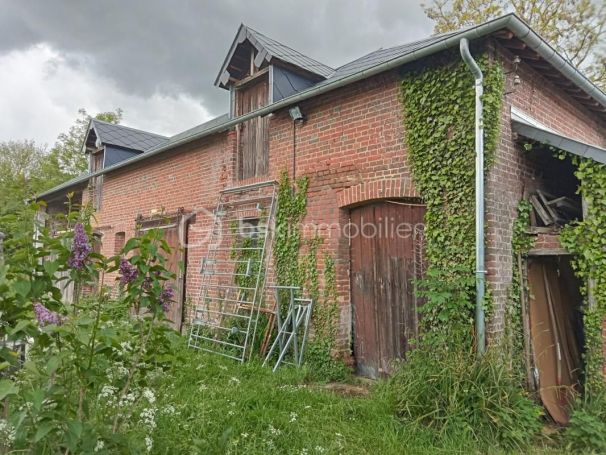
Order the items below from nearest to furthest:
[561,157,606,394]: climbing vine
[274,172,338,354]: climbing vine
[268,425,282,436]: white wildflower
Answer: [268,425,282,436]: white wildflower
[561,157,606,394]: climbing vine
[274,172,338,354]: climbing vine

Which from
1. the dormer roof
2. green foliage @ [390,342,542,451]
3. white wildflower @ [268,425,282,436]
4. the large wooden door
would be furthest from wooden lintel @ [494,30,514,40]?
white wildflower @ [268,425,282,436]

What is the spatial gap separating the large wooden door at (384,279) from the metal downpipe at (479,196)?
77 cm

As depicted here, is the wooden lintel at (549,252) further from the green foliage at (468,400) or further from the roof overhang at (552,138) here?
the green foliage at (468,400)

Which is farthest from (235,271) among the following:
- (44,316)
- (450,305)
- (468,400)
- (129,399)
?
(44,316)

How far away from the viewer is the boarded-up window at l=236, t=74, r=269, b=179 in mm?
6922

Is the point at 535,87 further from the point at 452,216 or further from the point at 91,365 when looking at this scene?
the point at 91,365

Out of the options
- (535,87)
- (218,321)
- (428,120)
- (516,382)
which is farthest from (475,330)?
(218,321)

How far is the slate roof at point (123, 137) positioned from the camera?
1296 centimetres

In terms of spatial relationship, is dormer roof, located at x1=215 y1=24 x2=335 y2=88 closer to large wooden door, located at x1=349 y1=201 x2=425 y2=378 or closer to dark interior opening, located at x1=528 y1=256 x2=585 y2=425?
large wooden door, located at x1=349 y1=201 x2=425 y2=378

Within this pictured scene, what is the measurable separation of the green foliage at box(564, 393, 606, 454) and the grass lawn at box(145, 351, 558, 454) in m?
0.34

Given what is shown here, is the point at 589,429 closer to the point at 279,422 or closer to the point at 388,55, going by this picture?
the point at 279,422

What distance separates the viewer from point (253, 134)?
717 cm

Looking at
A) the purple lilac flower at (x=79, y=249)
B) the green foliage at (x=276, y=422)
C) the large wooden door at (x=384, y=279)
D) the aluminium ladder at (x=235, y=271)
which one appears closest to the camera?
the purple lilac flower at (x=79, y=249)

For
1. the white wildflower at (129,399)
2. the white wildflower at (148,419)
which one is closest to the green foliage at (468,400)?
A: the white wildflower at (148,419)
